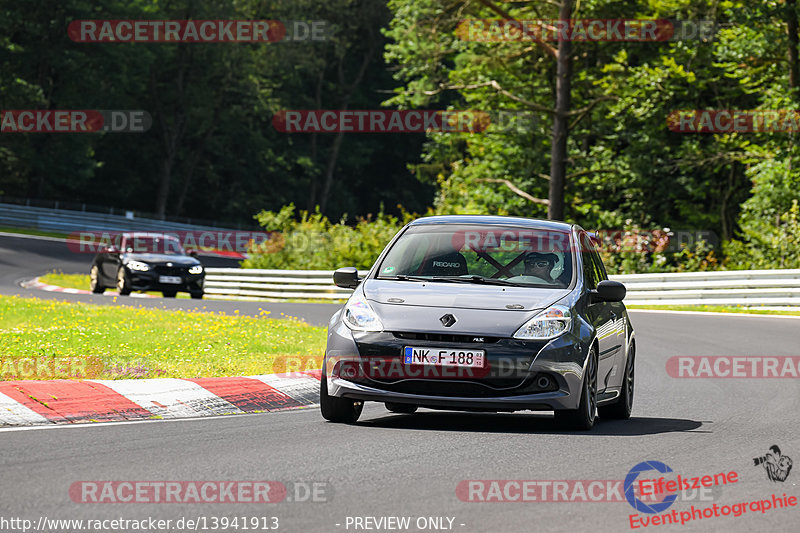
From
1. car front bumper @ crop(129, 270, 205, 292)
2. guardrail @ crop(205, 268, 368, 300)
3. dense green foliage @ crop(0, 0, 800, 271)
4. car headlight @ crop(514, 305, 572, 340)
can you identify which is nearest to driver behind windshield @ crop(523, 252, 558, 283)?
car headlight @ crop(514, 305, 572, 340)

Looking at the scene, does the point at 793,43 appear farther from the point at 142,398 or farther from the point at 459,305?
the point at 142,398

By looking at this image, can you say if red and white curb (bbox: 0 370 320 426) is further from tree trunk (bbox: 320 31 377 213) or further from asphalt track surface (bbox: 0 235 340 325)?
tree trunk (bbox: 320 31 377 213)

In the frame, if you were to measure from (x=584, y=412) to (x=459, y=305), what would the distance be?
124cm

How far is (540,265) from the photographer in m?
10.3

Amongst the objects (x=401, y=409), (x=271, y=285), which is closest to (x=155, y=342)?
(x=401, y=409)

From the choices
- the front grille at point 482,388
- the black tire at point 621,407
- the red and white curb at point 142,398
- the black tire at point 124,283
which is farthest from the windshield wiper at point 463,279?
the black tire at point 124,283

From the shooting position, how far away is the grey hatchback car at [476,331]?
910 cm

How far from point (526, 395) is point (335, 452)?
1717 millimetres

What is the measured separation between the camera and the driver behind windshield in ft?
33.6

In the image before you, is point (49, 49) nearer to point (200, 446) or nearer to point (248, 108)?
point (248, 108)

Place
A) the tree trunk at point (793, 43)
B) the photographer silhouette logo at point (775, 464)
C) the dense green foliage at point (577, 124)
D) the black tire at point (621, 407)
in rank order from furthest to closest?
1. the dense green foliage at point (577, 124)
2. the tree trunk at point (793, 43)
3. the black tire at point (621, 407)
4. the photographer silhouette logo at point (775, 464)

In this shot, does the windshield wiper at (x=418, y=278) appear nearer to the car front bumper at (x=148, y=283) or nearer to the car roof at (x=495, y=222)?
the car roof at (x=495, y=222)

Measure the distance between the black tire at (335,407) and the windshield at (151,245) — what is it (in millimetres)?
22546

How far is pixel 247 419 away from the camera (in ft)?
32.5
